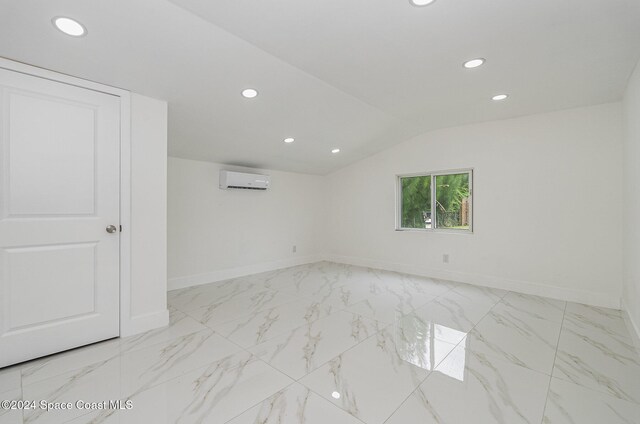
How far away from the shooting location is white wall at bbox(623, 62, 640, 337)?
2.28 metres

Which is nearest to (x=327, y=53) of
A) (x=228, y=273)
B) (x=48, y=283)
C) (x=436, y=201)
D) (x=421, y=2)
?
(x=421, y=2)

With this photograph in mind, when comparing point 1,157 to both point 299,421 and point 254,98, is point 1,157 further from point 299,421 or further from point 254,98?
point 299,421

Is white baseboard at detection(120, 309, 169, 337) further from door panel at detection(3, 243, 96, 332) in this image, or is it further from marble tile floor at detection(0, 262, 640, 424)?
door panel at detection(3, 243, 96, 332)

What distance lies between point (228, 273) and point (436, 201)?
11.3 ft

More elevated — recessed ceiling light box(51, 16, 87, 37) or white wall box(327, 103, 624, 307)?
recessed ceiling light box(51, 16, 87, 37)

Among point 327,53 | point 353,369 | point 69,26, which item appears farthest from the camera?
point 327,53

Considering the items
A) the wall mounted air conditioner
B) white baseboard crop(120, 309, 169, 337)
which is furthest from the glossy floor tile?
the wall mounted air conditioner

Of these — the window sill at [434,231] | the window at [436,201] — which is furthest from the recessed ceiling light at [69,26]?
the window sill at [434,231]

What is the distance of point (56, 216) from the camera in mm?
2074

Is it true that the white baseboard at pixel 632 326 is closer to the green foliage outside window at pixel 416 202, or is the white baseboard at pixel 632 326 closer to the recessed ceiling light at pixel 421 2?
the green foliage outside window at pixel 416 202

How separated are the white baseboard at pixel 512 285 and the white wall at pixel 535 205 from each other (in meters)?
0.01

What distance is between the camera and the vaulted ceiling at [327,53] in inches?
66.5

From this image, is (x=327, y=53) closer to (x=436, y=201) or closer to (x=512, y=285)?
(x=436, y=201)

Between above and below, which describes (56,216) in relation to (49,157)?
below
